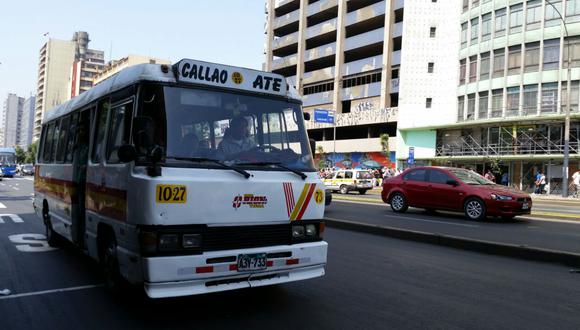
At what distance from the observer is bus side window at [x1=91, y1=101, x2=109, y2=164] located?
5723mm

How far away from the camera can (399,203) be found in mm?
16281

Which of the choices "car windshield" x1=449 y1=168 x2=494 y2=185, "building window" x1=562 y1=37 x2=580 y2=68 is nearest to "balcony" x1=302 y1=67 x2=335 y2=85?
"building window" x1=562 y1=37 x2=580 y2=68

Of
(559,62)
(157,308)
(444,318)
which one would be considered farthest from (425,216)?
(559,62)

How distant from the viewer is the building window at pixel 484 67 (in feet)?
134

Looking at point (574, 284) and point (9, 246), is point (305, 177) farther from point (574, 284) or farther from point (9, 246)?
point (9, 246)

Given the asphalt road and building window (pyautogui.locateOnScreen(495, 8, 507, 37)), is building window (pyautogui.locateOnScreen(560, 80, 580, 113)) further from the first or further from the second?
the asphalt road

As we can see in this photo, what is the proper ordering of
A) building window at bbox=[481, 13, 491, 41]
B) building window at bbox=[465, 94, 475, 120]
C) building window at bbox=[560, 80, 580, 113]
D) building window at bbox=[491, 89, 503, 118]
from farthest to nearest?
building window at bbox=[465, 94, 475, 120], building window at bbox=[481, 13, 491, 41], building window at bbox=[491, 89, 503, 118], building window at bbox=[560, 80, 580, 113]

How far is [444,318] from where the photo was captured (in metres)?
4.82

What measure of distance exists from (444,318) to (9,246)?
23.7 feet

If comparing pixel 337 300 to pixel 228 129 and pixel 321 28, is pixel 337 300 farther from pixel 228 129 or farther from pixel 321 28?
pixel 321 28

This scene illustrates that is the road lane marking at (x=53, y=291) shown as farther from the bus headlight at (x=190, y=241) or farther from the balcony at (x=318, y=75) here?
the balcony at (x=318, y=75)

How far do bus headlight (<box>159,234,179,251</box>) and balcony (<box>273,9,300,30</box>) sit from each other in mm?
63115

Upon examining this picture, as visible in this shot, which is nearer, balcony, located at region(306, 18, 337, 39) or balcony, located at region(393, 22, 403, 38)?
balcony, located at region(393, 22, 403, 38)

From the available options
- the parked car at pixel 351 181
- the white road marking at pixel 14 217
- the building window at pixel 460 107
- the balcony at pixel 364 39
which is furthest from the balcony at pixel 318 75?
the white road marking at pixel 14 217
